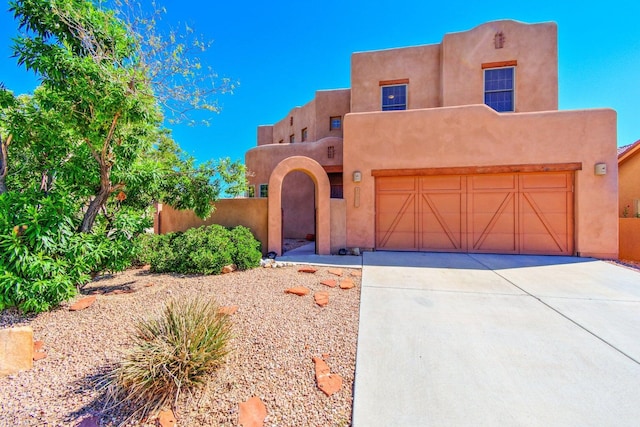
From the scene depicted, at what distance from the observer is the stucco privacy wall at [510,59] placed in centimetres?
1033

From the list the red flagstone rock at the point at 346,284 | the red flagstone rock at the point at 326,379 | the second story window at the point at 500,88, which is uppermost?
the second story window at the point at 500,88

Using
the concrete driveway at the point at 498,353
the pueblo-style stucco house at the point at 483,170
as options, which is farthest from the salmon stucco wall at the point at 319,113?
the concrete driveway at the point at 498,353

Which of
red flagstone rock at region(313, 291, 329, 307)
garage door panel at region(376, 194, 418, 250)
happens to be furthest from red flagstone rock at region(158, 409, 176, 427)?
garage door panel at region(376, 194, 418, 250)

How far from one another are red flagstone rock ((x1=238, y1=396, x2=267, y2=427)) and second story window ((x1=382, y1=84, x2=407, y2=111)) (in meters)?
12.4

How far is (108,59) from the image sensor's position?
170 inches

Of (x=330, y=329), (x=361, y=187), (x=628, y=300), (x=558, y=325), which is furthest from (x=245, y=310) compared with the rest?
(x=628, y=300)

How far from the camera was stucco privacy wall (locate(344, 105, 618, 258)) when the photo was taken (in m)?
7.81

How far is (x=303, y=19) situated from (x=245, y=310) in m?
11.2

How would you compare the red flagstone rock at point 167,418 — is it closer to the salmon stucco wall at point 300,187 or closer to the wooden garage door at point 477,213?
the wooden garage door at point 477,213

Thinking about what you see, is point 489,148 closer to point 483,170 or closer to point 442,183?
point 483,170

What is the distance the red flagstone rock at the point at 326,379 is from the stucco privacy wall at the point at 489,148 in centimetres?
631

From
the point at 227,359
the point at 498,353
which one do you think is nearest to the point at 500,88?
the point at 498,353

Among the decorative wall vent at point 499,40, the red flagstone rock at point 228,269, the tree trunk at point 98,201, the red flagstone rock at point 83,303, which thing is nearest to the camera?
the red flagstone rock at point 83,303

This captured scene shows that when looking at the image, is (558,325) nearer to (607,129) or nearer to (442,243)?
(442,243)
